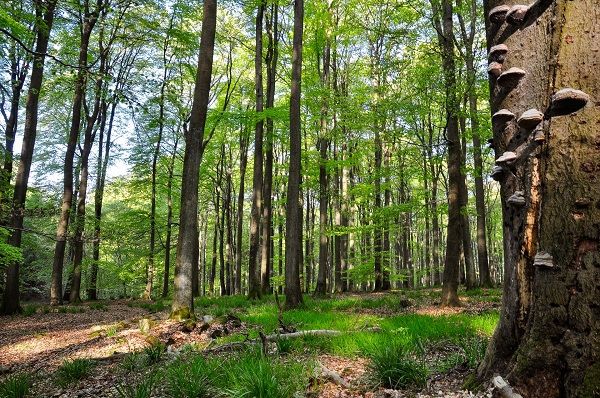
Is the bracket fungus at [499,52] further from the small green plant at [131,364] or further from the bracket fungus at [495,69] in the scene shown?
the small green plant at [131,364]

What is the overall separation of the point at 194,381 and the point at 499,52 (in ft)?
11.5

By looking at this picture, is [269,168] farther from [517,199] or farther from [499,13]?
[517,199]

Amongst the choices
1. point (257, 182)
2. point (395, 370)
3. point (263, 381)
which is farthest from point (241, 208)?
point (263, 381)

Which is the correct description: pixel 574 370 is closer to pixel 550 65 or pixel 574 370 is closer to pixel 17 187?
pixel 550 65

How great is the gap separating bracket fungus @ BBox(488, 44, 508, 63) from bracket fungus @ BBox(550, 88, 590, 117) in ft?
1.85

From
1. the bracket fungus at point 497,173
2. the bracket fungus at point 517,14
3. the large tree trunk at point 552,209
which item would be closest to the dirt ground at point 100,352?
the large tree trunk at point 552,209

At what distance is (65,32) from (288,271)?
50.0 ft

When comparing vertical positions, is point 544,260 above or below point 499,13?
below

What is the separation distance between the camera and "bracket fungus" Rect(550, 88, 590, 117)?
7.00 ft

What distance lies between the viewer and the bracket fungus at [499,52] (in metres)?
2.62

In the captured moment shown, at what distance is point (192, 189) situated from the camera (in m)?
8.99

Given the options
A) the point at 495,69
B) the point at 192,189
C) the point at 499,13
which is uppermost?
the point at 499,13

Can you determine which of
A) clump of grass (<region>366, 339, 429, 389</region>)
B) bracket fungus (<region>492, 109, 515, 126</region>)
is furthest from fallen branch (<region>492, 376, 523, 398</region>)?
bracket fungus (<region>492, 109, 515, 126</region>)

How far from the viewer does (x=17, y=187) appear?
1327 centimetres
